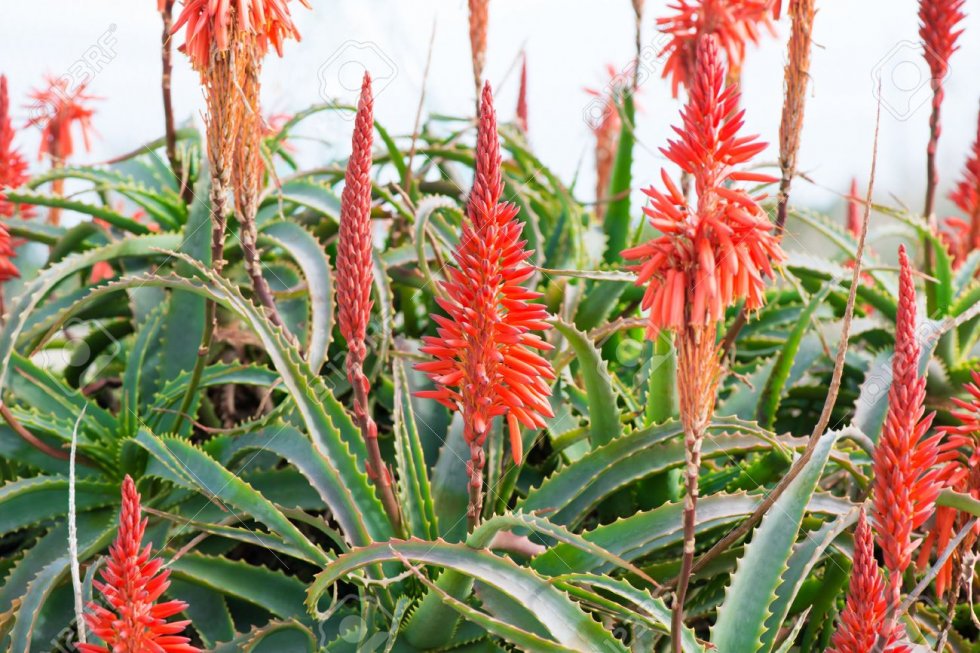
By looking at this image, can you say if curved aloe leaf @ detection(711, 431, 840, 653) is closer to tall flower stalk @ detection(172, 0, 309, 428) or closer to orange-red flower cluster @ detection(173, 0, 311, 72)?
tall flower stalk @ detection(172, 0, 309, 428)

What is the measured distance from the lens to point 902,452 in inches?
40.8

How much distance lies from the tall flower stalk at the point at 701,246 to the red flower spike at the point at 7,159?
1590 mm

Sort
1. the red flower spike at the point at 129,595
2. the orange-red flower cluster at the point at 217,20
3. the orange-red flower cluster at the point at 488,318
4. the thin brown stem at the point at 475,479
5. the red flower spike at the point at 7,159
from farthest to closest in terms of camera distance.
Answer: the red flower spike at the point at 7,159
the orange-red flower cluster at the point at 217,20
the thin brown stem at the point at 475,479
the orange-red flower cluster at the point at 488,318
the red flower spike at the point at 129,595

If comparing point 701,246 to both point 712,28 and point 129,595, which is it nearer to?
point 129,595

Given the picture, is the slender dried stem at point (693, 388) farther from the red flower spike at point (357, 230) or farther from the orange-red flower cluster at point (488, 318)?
the red flower spike at point (357, 230)

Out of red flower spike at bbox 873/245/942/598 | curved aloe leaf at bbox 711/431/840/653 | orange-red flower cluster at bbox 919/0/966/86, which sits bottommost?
curved aloe leaf at bbox 711/431/840/653

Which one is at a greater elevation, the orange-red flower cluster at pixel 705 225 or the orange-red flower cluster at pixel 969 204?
the orange-red flower cluster at pixel 705 225

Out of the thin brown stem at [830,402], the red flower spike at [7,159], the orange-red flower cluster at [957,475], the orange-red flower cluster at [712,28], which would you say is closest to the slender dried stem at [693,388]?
the thin brown stem at [830,402]

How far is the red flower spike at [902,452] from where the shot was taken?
101 centimetres

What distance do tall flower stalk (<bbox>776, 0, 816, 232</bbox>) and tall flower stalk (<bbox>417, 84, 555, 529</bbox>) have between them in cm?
62

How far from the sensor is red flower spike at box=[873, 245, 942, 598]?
3.33 ft

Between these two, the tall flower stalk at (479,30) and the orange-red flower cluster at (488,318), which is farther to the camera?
the tall flower stalk at (479,30)

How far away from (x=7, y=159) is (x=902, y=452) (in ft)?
6.67

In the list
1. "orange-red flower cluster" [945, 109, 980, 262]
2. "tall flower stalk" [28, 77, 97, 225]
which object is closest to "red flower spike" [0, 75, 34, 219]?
"tall flower stalk" [28, 77, 97, 225]
